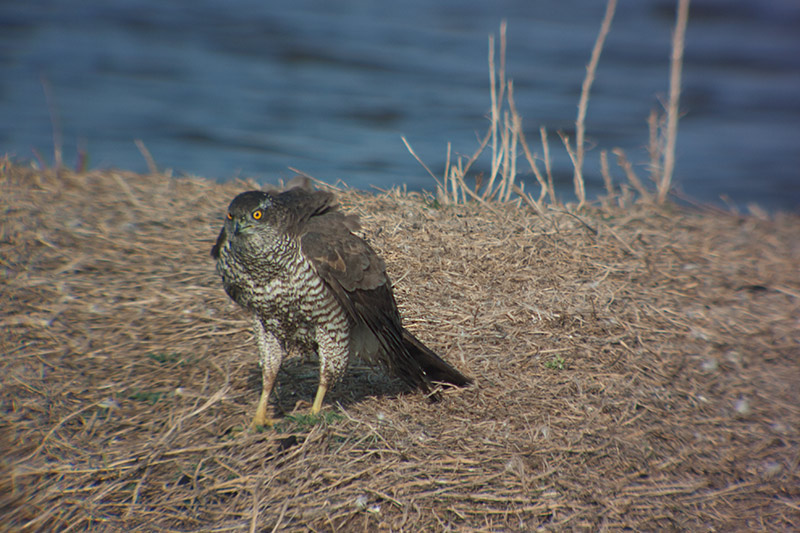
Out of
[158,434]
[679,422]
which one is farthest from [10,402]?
[679,422]

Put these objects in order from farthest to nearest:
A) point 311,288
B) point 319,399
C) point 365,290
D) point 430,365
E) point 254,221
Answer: point 430,365, point 319,399, point 365,290, point 311,288, point 254,221

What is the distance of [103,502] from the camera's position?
9.03 ft

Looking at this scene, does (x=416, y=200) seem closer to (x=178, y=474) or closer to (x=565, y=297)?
(x=565, y=297)

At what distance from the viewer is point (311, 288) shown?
3059 mm

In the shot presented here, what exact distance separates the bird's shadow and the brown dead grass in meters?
0.02

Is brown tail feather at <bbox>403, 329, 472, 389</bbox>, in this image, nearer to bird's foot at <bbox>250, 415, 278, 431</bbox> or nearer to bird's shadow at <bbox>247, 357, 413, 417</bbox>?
bird's shadow at <bbox>247, 357, 413, 417</bbox>

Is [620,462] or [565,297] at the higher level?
[565,297]

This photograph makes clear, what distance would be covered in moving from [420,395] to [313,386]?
0.66 metres

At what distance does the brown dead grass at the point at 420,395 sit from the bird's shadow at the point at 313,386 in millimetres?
21

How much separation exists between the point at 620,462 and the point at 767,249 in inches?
150

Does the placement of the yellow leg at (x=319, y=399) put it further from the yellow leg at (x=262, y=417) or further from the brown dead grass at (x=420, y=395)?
the yellow leg at (x=262, y=417)

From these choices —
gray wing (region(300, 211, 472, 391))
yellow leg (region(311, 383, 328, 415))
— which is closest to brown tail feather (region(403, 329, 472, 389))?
→ gray wing (region(300, 211, 472, 391))

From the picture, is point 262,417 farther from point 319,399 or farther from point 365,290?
point 365,290

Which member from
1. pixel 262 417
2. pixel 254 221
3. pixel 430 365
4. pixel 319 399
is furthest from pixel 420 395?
pixel 254 221
